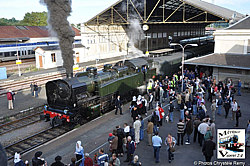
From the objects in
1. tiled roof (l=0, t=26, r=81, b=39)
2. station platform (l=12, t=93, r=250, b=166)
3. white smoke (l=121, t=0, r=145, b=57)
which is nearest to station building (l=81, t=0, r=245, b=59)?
white smoke (l=121, t=0, r=145, b=57)

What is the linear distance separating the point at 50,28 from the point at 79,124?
25.5ft

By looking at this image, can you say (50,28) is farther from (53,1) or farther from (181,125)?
(181,125)

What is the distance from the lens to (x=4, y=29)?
33.8m

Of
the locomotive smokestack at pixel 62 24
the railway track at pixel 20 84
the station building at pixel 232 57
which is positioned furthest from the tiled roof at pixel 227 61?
Answer: the railway track at pixel 20 84

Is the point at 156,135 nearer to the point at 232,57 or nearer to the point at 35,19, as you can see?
the point at 232,57

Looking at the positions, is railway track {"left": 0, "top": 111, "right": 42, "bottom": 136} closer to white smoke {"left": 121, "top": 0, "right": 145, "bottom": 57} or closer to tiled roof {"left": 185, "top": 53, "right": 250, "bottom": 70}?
tiled roof {"left": 185, "top": 53, "right": 250, "bottom": 70}

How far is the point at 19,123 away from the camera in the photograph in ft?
45.4

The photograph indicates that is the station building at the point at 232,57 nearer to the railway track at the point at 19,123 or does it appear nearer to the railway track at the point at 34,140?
the railway track at the point at 34,140

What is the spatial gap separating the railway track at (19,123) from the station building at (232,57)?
14.1 metres

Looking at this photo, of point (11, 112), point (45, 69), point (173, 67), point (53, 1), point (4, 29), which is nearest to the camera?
point (53, 1)

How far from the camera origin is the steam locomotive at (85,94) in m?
12.1

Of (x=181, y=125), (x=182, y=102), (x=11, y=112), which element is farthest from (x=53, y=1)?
(x=181, y=125)

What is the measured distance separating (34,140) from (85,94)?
141 inches

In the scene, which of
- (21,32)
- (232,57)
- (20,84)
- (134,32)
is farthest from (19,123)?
(134,32)
